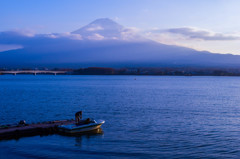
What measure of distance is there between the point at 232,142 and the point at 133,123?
22.0ft

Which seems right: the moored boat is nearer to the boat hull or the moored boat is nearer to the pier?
the boat hull

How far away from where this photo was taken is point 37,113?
24797mm

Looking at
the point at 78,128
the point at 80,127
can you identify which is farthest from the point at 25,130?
the point at 80,127

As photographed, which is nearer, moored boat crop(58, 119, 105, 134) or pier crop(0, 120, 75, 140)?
pier crop(0, 120, 75, 140)

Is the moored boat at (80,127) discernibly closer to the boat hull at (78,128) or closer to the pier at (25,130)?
the boat hull at (78,128)

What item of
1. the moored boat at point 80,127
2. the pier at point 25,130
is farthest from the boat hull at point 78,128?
the pier at point 25,130

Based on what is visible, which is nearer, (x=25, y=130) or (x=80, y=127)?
(x=25, y=130)

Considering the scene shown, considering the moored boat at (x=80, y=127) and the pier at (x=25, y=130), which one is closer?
the pier at (x=25, y=130)

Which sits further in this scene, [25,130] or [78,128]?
[78,128]

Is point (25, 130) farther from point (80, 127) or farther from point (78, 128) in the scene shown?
point (80, 127)

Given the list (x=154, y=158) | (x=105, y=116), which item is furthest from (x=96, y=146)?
(x=105, y=116)

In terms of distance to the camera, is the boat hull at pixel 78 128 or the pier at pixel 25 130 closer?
the pier at pixel 25 130

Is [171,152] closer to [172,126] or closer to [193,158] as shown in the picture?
[193,158]

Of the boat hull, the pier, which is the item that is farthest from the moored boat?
the pier
